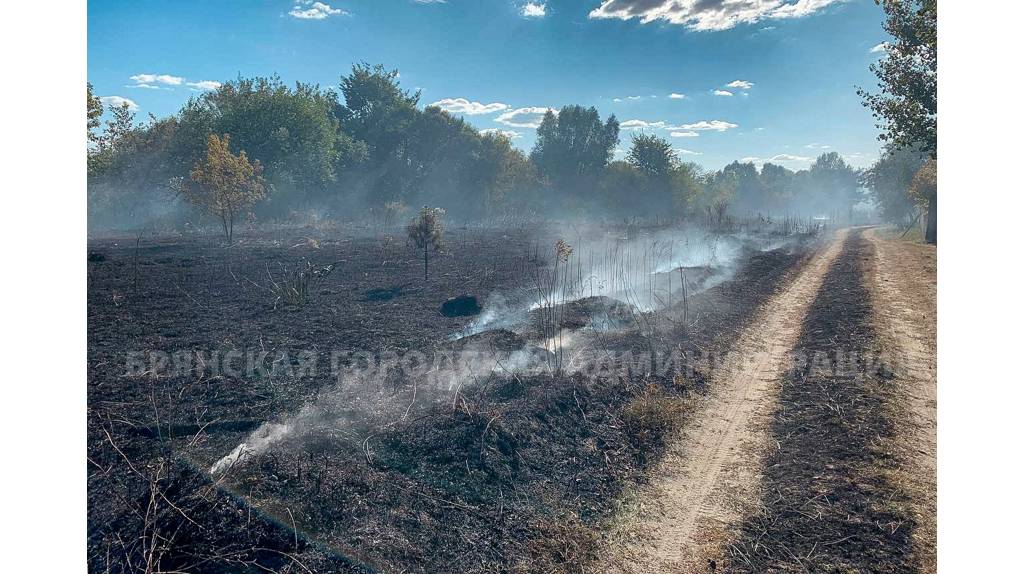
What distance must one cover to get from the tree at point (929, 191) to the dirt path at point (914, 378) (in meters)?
12.3

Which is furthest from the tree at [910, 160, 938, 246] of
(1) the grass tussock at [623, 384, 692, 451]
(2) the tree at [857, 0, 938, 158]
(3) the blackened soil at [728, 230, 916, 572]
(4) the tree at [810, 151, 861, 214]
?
(4) the tree at [810, 151, 861, 214]

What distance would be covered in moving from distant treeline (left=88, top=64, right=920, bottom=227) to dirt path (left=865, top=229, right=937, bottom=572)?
2194 centimetres

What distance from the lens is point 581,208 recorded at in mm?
57656

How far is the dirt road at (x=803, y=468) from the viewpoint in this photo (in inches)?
163

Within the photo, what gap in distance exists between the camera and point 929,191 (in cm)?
2691

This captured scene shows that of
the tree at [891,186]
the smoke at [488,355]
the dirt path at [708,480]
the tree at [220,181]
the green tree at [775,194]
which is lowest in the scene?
the dirt path at [708,480]

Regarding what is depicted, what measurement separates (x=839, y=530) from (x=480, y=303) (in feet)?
28.5

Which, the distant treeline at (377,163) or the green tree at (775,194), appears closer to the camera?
the distant treeline at (377,163)

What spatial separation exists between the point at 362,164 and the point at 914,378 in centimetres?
4973

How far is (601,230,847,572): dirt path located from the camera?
421 centimetres

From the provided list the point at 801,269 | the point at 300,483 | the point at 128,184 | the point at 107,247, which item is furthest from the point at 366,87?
the point at 300,483

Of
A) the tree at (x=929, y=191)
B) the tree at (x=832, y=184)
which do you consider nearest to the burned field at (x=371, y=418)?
the tree at (x=929, y=191)

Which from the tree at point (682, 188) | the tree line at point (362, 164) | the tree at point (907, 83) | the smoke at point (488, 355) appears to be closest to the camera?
the smoke at point (488, 355)

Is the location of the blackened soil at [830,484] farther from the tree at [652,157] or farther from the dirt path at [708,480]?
the tree at [652,157]
